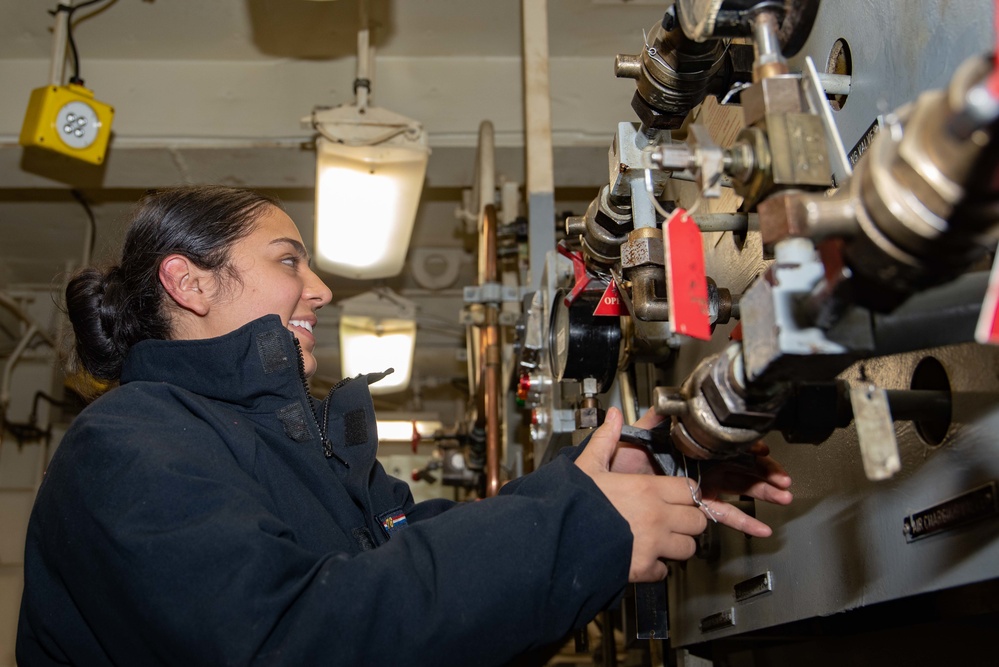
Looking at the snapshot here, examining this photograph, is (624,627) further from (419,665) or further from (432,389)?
(432,389)

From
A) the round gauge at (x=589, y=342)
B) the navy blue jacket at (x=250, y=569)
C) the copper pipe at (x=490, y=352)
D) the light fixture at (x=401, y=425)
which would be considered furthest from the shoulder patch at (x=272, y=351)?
the light fixture at (x=401, y=425)

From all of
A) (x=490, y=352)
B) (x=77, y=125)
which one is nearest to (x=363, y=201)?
(x=490, y=352)

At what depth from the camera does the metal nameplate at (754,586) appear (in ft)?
3.11

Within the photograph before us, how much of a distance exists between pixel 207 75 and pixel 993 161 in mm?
2719

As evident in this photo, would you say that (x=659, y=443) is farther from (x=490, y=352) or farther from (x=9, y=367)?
(x=9, y=367)

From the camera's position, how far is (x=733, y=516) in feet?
2.77

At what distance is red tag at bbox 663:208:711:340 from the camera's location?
2.06ft

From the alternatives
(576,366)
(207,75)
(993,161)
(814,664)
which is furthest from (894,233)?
(207,75)

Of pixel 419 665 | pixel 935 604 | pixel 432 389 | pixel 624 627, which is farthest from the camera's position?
pixel 432 389

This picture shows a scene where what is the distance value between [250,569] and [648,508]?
36cm

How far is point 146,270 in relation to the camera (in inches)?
48.5

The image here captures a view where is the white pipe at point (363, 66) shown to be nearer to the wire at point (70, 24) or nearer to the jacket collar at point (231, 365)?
the wire at point (70, 24)

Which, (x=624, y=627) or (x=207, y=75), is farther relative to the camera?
(x=207, y=75)

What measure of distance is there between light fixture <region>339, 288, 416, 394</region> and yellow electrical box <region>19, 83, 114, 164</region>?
1.07 m
